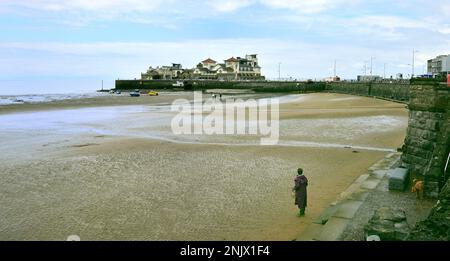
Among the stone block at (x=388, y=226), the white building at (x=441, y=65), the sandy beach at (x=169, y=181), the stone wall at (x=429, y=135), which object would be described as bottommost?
the sandy beach at (x=169, y=181)

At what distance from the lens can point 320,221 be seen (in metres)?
9.36

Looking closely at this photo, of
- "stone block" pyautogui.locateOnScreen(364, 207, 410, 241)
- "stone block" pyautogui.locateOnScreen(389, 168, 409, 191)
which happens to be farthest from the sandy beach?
"stone block" pyautogui.locateOnScreen(364, 207, 410, 241)

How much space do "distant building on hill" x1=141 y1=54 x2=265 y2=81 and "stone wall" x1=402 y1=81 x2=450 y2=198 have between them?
125146 mm

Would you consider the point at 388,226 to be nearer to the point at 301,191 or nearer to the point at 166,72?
the point at 301,191

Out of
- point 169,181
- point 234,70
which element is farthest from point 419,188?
point 234,70

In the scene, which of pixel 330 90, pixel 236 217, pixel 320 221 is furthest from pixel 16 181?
pixel 330 90

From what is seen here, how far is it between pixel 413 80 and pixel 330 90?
243ft

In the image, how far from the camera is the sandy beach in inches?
383

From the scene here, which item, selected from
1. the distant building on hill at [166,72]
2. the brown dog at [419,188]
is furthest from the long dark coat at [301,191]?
the distant building on hill at [166,72]

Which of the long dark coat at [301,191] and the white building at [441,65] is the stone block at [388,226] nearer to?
the long dark coat at [301,191]

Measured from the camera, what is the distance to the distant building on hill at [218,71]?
5604 inches

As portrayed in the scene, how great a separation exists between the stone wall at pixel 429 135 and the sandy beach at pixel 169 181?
226 cm

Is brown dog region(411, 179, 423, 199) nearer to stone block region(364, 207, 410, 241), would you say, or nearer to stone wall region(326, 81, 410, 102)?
stone block region(364, 207, 410, 241)

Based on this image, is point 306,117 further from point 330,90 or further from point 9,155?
point 330,90
